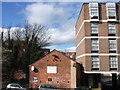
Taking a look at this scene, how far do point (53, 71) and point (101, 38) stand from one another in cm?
733

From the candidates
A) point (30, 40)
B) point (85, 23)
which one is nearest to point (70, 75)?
point (85, 23)

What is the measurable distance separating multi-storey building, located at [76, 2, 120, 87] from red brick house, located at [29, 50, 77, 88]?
8.84 feet

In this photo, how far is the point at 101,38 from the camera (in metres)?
26.2

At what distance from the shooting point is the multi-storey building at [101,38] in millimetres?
25953

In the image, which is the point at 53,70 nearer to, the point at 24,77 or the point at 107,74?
the point at 107,74

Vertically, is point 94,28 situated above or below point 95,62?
above

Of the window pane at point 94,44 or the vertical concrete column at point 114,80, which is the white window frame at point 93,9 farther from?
the vertical concrete column at point 114,80

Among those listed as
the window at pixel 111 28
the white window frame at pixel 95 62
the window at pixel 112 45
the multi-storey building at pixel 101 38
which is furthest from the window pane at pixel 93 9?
the white window frame at pixel 95 62

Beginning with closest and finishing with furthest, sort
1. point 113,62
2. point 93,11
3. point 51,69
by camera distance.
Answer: point 51,69 → point 113,62 → point 93,11

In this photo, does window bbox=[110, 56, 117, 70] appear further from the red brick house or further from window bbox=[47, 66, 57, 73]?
window bbox=[47, 66, 57, 73]

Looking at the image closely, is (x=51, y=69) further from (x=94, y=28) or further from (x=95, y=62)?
(x=94, y=28)

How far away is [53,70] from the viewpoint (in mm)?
24844

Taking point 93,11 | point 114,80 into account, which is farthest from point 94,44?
point 114,80

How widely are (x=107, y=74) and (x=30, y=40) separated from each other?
1411cm
